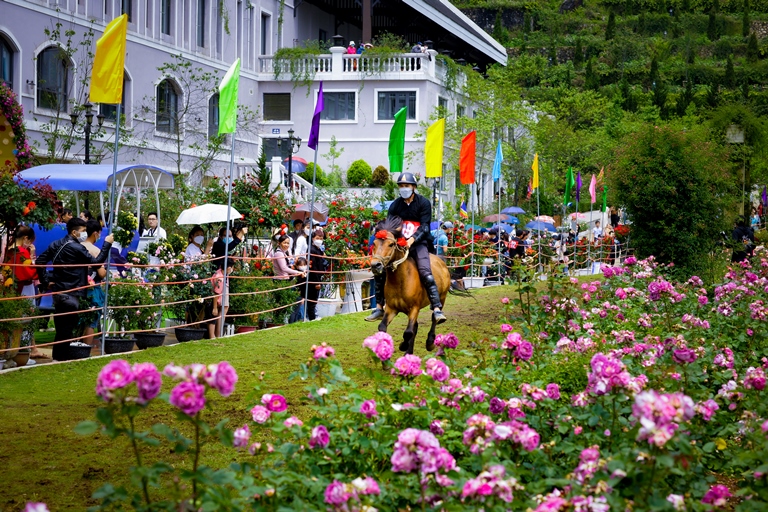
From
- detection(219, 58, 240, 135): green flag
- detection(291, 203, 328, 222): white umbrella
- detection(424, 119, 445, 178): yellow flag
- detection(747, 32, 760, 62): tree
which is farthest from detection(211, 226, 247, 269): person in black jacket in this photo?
detection(747, 32, 760, 62): tree

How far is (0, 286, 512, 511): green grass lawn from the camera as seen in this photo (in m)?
7.16

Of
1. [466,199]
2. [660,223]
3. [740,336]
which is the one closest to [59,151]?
[660,223]

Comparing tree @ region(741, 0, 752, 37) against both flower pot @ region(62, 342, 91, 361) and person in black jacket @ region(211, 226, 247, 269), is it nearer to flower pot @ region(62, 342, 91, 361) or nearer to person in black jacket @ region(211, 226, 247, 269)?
person in black jacket @ region(211, 226, 247, 269)

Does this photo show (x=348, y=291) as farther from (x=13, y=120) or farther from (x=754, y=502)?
(x=754, y=502)

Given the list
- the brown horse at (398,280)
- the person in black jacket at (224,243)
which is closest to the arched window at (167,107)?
the person in black jacket at (224,243)

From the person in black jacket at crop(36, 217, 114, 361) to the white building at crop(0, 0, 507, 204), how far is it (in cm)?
1748

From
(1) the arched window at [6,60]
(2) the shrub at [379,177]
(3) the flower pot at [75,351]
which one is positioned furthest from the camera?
(2) the shrub at [379,177]

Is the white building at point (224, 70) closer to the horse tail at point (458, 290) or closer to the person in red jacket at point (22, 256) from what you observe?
the person in red jacket at point (22, 256)

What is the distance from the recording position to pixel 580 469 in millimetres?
4555

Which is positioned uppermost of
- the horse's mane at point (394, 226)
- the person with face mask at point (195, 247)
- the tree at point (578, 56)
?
the tree at point (578, 56)

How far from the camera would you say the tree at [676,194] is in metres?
25.0

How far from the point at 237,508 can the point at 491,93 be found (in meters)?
45.7

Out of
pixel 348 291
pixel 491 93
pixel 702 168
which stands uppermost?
pixel 491 93

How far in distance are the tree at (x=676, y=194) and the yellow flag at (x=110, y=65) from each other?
15308 mm
